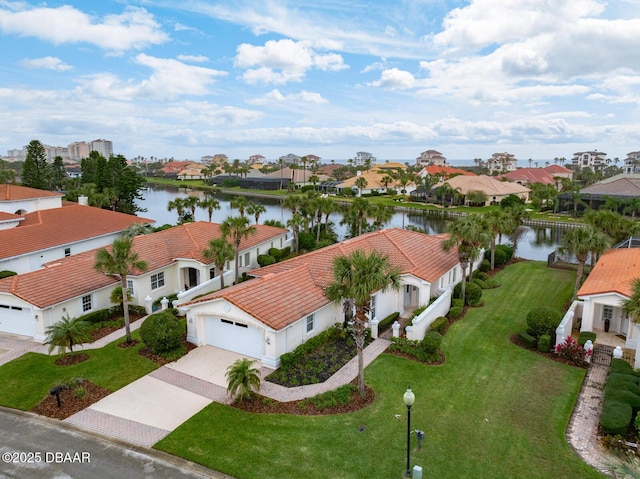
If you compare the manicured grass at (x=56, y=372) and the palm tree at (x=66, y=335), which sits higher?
the palm tree at (x=66, y=335)

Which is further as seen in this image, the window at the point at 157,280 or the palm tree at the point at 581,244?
the window at the point at 157,280

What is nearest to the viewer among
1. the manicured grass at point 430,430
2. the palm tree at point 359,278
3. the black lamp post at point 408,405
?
the black lamp post at point 408,405

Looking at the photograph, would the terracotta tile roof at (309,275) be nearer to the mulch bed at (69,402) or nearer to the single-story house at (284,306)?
the single-story house at (284,306)

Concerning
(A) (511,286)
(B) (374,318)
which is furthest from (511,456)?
(A) (511,286)

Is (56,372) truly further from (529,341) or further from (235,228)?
(529,341)

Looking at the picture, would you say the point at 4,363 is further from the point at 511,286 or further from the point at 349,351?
the point at 511,286

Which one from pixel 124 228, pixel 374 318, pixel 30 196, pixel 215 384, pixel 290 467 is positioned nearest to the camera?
pixel 290 467

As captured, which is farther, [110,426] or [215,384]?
[215,384]

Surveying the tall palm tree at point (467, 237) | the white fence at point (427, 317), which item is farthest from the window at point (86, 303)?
the tall palm tree at point (467, 237)
